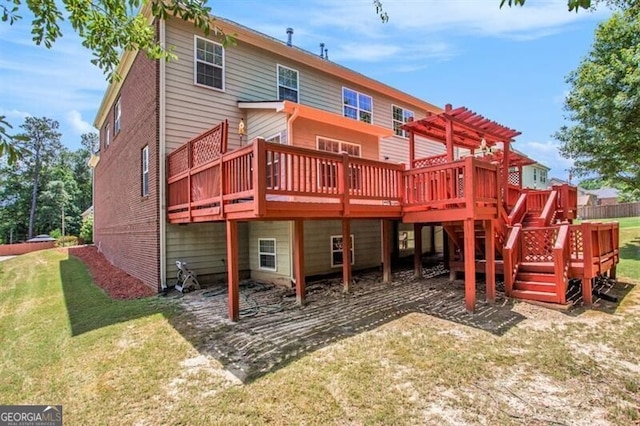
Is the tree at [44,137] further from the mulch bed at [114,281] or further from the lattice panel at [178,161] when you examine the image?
the lattice panel at [178,161]

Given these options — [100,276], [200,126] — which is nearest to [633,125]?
[200,126]

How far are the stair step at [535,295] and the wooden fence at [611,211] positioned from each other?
33188mm

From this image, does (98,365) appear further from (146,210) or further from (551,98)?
(551,98)

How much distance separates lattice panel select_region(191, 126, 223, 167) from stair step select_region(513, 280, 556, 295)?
6654 millimetres

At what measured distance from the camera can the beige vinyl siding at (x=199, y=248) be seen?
9023mm

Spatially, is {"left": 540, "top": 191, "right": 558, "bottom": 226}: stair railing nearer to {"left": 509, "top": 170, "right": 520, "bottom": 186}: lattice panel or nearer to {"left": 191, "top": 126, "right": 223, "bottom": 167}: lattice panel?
{"left": 509, "top": 170, "right": 520, "bottom": 186}: lattice panel

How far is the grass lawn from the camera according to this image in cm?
330

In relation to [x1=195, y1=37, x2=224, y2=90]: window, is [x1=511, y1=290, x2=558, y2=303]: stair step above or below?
below

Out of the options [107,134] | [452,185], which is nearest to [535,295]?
[452,185]

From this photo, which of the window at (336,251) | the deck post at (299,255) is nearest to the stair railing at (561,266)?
the deck post at (299,255)

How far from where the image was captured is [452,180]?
677cm

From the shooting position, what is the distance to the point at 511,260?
7297 mm

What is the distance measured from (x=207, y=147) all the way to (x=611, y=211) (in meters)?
39.0

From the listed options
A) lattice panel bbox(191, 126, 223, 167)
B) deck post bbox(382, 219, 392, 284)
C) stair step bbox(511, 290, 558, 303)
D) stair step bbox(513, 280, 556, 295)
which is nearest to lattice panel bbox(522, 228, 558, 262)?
stair step bbox(513, 280, 556, 295)
